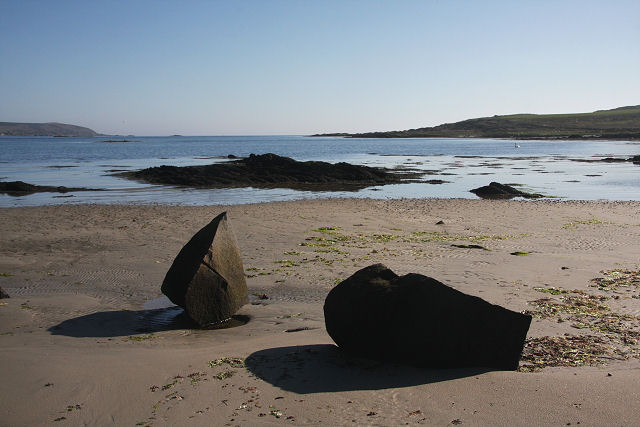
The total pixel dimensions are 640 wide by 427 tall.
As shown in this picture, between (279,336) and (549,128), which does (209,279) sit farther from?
(549,128)

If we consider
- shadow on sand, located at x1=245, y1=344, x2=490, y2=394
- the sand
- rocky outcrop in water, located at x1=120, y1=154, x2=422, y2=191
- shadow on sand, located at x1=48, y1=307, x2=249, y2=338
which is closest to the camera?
the sand

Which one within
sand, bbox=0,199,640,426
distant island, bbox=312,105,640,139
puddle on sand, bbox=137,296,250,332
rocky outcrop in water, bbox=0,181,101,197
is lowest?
puddle on sand, bbox=137,296,250,332

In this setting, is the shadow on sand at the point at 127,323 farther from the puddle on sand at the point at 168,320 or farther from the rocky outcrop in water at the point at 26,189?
the rocky outcrop in water at the point at 26,189

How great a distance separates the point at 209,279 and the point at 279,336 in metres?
1.64

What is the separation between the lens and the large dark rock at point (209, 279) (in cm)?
835

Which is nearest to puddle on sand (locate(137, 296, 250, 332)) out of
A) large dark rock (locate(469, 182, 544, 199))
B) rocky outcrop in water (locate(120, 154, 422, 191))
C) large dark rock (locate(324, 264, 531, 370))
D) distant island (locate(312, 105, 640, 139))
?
large dark rock (locate(324, 264, 531, 370))

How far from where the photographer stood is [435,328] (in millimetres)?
6117

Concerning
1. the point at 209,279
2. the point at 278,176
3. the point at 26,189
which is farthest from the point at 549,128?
the point at 209,279

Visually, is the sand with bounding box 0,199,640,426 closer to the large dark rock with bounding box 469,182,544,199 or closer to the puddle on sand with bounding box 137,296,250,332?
the puddle on sand with bounding box 137,296,250,332

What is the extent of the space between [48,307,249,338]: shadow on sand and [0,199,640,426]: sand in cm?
4

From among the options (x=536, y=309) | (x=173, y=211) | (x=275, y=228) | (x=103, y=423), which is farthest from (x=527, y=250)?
(x=173, y=211)

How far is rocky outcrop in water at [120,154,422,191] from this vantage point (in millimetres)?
37188

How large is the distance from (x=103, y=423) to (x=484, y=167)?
49.6 meters

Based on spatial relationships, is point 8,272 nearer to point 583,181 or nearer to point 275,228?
point 275,228
